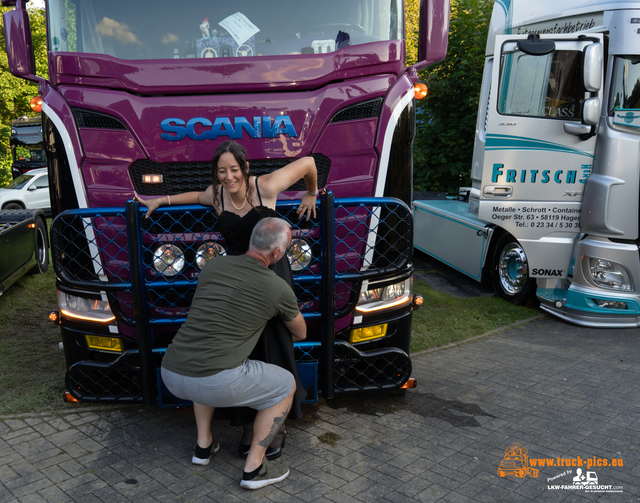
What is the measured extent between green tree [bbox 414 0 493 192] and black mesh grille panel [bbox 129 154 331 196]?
6.97m

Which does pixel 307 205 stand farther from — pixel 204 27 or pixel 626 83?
pixel 626 83

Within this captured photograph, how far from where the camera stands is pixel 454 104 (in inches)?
402

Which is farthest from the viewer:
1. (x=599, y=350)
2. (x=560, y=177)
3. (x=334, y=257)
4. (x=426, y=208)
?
(x=426, y=208)

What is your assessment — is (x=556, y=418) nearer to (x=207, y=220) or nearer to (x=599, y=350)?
(x=599, y=350)

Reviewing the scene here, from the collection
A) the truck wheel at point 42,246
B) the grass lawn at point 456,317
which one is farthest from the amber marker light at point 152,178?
the truck wheel at point 42,246

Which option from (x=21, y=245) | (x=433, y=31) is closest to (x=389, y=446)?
(x=433, y=31)

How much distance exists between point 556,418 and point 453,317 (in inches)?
103

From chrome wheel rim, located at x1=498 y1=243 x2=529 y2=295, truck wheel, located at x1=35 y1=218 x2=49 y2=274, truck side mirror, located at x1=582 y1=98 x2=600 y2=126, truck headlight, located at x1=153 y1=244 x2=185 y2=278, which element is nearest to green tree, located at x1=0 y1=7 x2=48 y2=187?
truck wheel, located at x1=35 y1=218 x2=49 y2=274

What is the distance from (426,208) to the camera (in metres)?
9.17

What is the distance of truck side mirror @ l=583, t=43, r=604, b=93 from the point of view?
569 centimetres

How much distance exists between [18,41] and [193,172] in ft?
5.79

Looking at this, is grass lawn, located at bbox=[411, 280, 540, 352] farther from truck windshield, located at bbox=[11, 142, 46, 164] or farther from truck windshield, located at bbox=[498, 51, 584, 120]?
truck windshield, located at bbox=[11, 142, 46, 164]

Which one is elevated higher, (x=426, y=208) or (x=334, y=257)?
(x=334, y=257)

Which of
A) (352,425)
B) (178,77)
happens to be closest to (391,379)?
(352,425)
